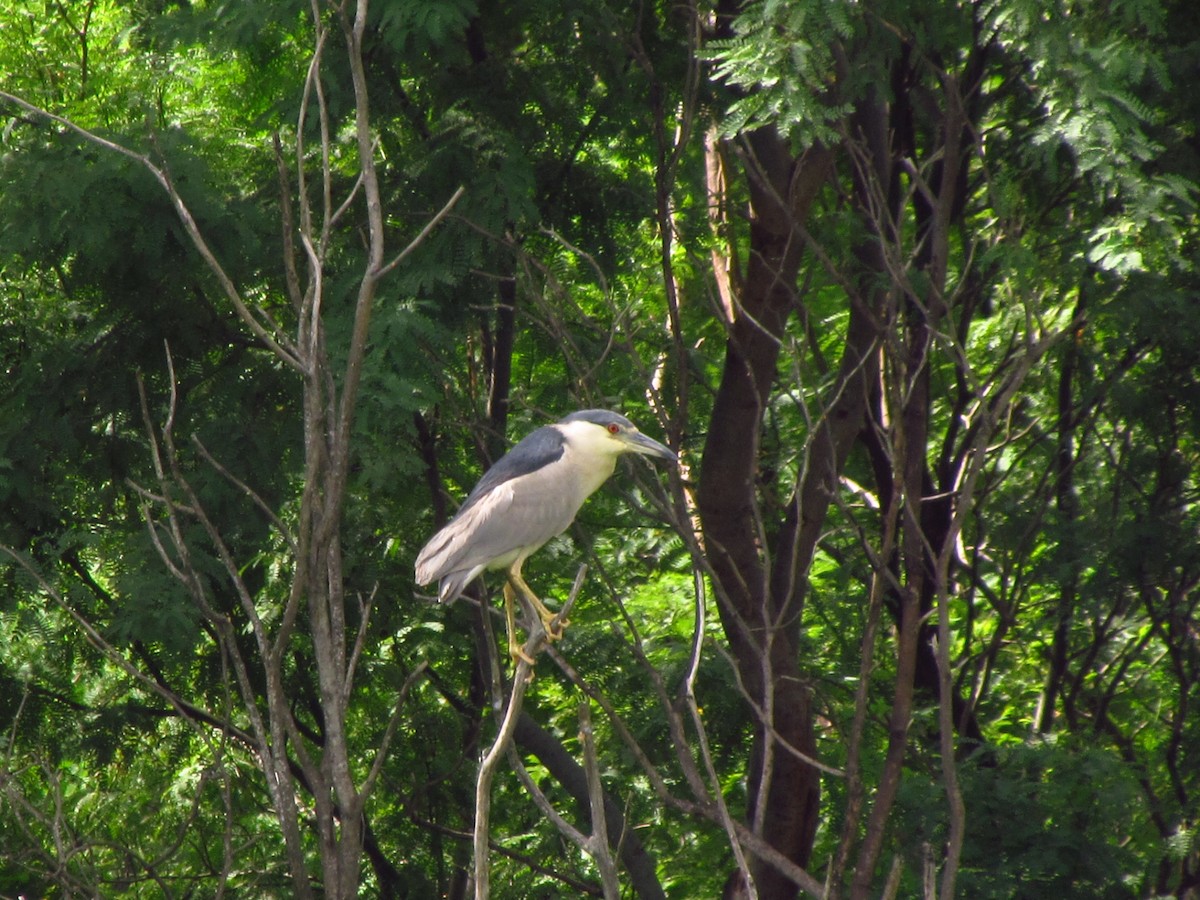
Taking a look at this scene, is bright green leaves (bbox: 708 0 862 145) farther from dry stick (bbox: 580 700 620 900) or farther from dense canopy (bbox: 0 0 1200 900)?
dry stick (bbox: 580 700 620 900)

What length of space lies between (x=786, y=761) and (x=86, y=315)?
3.93 meters

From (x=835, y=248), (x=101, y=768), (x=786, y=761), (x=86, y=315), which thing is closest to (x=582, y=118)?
(x=835, y=248)

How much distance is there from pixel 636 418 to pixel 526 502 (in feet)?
7.82

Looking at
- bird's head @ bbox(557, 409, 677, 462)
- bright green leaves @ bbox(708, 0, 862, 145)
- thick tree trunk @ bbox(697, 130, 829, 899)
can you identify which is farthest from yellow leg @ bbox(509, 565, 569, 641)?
bright green leaves @ bbox(708, 0, 862, 145)

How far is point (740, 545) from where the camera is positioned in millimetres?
6684

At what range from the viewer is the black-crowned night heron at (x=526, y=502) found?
484 cm

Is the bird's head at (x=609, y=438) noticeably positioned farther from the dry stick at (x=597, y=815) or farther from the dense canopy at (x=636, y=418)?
the dry stick at (x=597, y=815)

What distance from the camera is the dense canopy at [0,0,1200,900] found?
16.2ft

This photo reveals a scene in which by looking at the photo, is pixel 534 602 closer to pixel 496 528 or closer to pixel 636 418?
pixel 496 528

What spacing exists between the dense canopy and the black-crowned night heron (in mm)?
210

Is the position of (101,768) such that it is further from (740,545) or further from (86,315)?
(740,545)

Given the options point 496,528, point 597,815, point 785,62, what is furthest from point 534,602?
point 785,62

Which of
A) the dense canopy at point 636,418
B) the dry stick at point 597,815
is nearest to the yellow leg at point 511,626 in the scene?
the dense canopy at point 636,418

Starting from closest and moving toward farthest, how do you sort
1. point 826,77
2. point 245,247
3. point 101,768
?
point 826,77 → point 245,247 → point 101,768
